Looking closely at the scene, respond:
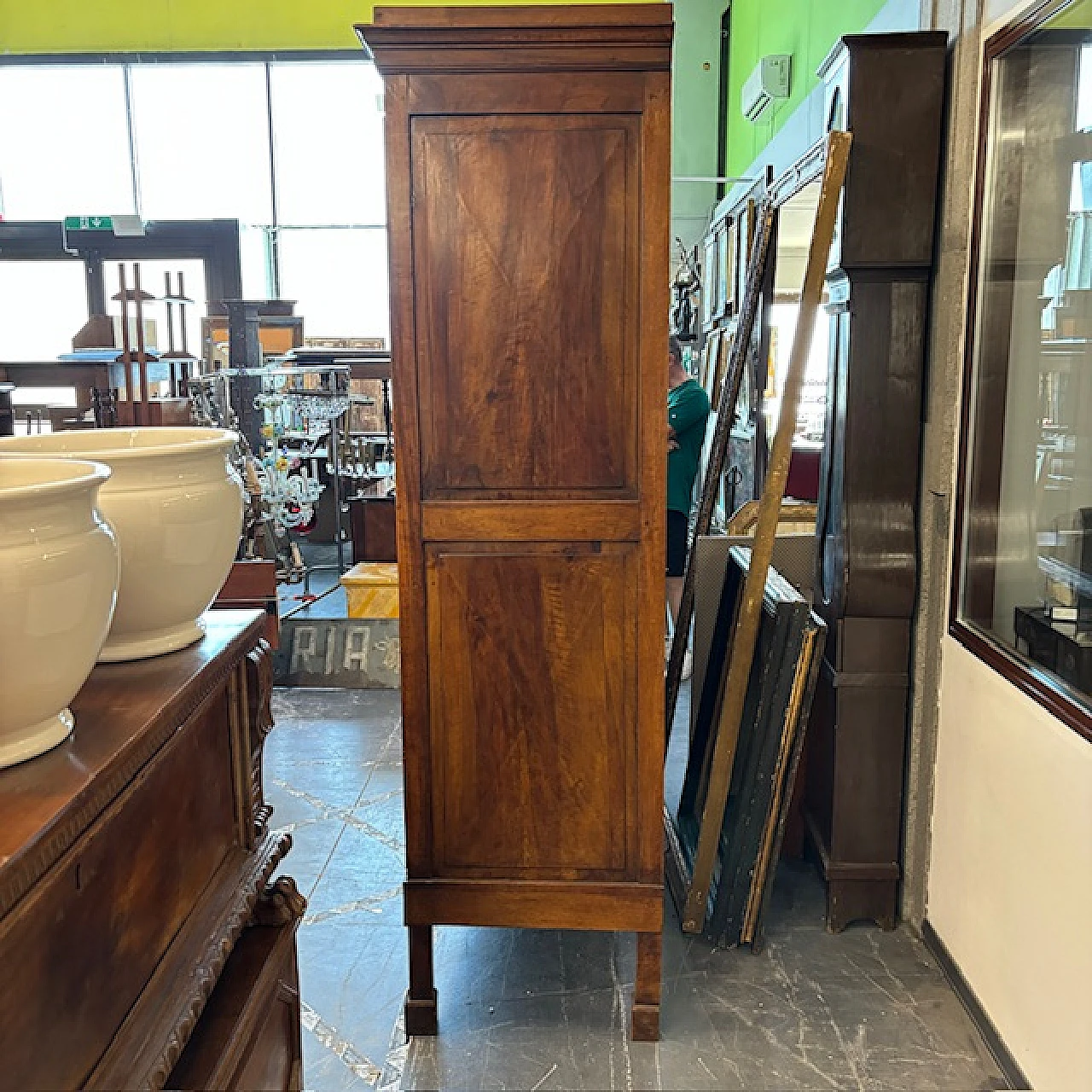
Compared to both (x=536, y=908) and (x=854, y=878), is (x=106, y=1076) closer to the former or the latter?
(x=536, y=908)

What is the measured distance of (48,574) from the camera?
788 millimetres

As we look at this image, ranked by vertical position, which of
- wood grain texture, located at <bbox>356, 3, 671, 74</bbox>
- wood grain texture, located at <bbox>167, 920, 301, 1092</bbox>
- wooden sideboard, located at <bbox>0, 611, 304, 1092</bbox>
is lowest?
wood grain texture, located at <bbox>167, 920, 301, 1092</bbox>

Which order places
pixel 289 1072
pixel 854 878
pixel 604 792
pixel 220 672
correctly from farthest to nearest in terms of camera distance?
pixel 854 878 → pixel 604 792 → pixel 289 1072 → pixel 220 672

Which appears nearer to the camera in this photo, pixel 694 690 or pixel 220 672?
pixel 220 672

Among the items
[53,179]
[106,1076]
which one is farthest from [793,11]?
[53,179]

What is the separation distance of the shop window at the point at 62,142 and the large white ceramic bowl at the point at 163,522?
9.19 meters

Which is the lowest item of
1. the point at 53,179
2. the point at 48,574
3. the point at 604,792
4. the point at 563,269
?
the point at 604,792

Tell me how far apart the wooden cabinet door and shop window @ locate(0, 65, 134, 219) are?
334 inches

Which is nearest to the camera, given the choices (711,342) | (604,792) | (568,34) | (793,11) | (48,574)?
(48,574)

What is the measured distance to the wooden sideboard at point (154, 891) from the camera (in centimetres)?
78

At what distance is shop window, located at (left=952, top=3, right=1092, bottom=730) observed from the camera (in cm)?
191

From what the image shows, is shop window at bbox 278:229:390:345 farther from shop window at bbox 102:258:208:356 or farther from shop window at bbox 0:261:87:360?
shop window at bbox 0:261:87:360

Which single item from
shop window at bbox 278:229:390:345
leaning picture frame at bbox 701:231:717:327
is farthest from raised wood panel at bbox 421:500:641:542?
shop window at bbox 278:229:390:345

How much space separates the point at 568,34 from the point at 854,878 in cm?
204
